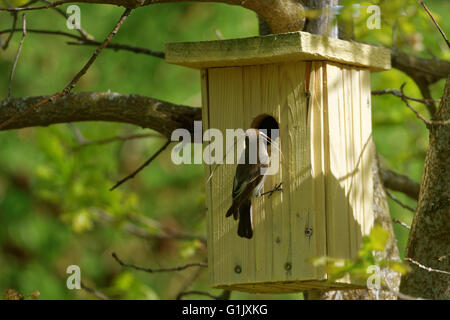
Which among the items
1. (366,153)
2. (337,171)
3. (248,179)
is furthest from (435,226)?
(248,179)

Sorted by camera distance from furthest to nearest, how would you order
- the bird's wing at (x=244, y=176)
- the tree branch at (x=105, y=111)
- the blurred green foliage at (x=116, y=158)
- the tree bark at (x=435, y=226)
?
the blurred green foliage at (x=116, y=158) < the tree branch at (x=105, y=111) < the bird's wing at (x=244, y=176) < the tree bark at (x=435, y=226)

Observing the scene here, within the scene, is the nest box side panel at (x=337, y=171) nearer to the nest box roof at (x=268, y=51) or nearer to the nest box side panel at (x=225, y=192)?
the nest box roof at (x=268, y=51)

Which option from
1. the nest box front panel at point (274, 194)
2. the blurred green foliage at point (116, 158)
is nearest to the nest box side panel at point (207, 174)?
the nest box front panel at point (274, 194)

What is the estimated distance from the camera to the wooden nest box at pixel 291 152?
383 cm

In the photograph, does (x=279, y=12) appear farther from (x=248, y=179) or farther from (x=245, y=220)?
(x=245, y=220)

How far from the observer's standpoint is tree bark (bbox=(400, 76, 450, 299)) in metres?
3.63

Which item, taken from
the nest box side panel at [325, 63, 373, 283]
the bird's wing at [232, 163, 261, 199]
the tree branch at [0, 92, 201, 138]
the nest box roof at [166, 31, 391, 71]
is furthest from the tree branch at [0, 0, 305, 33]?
the bird's wing at [232, 163, 261, 199]

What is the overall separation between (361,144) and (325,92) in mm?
368

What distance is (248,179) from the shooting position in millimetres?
3873

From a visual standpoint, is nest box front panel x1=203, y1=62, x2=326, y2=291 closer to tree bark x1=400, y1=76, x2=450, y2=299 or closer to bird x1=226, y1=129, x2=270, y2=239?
bird x1=226, y1=129, x2=270, y2=239

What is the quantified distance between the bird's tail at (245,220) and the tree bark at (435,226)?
2.31ft

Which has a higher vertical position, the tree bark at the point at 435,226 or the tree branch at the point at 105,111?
the tree branch at the point at 105,111

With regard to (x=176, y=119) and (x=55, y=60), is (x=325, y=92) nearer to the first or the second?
(x=176, y=119)

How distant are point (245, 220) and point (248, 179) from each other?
0.64ft
